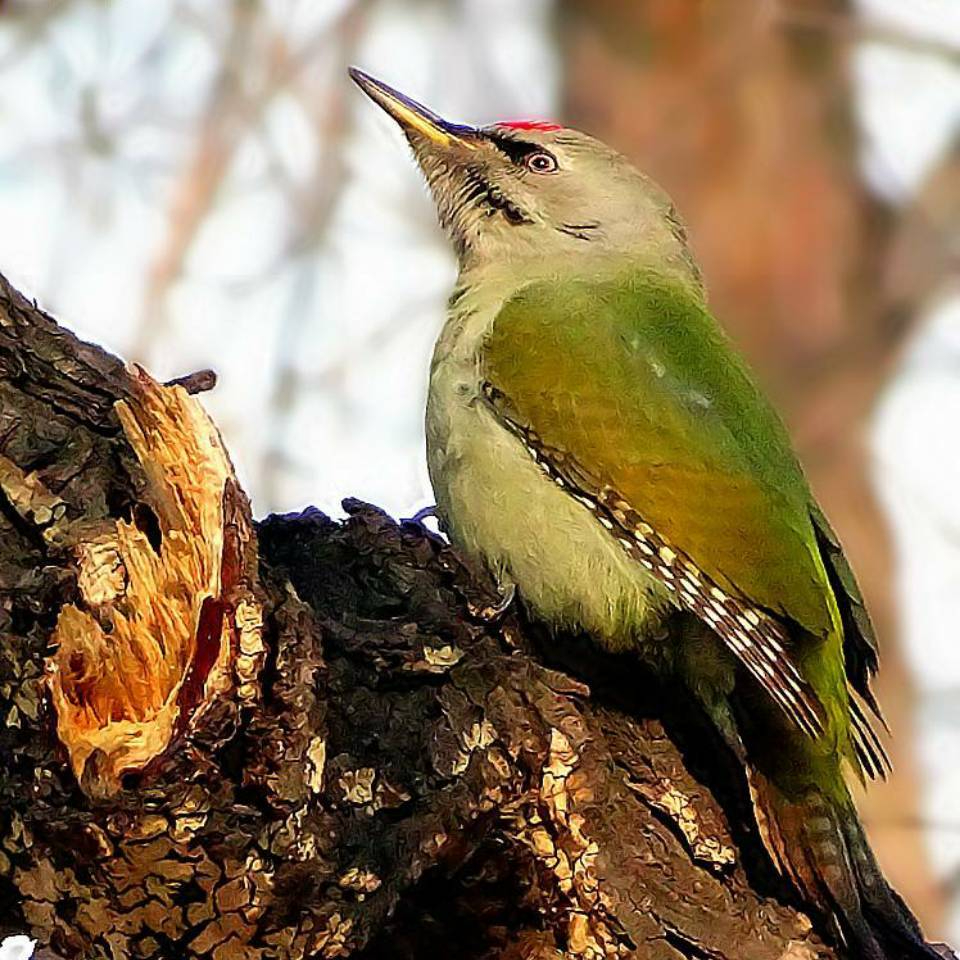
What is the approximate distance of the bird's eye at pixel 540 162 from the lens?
3.96 metres

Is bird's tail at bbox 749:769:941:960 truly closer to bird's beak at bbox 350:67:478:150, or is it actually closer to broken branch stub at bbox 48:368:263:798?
broken branch stub at bbox 48:368:263:798

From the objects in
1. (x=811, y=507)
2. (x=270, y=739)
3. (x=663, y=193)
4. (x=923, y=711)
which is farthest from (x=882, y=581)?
(x=270, y=739)

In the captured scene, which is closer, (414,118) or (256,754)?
(256,754)

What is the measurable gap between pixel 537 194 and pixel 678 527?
1179 millimetres

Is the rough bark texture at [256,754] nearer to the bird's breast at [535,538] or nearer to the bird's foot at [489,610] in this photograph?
the bird's foot at [489,610]

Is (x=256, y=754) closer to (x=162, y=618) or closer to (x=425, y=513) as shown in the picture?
(x=162, y=618)

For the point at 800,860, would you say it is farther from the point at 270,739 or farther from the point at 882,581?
the point at 882,581

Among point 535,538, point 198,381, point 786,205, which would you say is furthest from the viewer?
point 786,205

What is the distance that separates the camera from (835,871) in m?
2.82

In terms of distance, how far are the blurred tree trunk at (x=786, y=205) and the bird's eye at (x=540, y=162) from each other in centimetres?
285

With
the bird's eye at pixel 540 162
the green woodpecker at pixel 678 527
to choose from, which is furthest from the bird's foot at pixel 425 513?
the bird's eye at pixel 540 162

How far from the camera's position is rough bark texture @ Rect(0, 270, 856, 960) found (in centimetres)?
219

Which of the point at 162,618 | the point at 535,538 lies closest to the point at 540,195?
the point at 535,538

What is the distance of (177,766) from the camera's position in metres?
2.15
